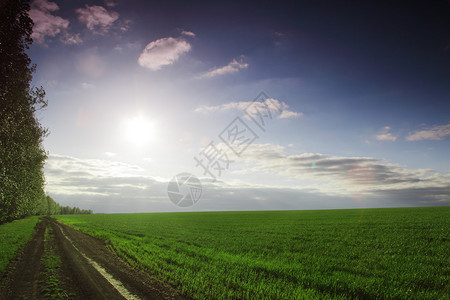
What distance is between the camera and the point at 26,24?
1485 centimetres

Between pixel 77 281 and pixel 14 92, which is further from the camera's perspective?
pixel 14 92

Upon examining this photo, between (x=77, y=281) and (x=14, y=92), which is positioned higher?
(x=14, y=92)

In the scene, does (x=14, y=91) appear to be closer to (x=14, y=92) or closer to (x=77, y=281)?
(x=14, y=92)

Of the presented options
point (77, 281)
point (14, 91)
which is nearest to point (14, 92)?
point (14, 91)

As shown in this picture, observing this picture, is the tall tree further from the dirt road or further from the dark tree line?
the dirt road

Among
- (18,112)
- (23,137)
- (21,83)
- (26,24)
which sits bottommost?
(23,137)

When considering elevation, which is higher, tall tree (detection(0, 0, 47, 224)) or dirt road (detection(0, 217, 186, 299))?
tall tree (detection(0, 0, 47, 224))

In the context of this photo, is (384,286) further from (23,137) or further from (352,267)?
(23,137)

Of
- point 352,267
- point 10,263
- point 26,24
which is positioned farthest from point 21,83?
point 352,267

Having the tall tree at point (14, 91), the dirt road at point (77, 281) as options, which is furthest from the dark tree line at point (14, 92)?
the dirt road at point (77, 281)

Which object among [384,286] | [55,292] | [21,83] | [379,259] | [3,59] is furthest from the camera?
[21,83]

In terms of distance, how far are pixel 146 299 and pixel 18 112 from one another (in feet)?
67.2

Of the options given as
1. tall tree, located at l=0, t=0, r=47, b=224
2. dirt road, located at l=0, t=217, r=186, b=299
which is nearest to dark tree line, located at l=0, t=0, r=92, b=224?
tall tree, located at l=0, t=0, r=47, b=224

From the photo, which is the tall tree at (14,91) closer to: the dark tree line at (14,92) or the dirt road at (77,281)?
the dark tree line at (14,92)
